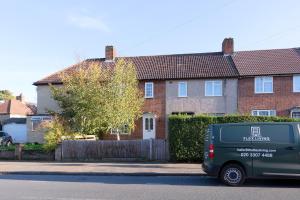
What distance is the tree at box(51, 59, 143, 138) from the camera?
84.8 ft

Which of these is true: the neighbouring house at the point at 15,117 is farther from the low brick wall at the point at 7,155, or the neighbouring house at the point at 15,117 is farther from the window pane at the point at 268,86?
the window pane at the point at 268,86

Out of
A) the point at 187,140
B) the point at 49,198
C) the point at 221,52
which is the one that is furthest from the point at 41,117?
the point at 49,198

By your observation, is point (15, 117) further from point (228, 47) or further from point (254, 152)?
point (254, 152)

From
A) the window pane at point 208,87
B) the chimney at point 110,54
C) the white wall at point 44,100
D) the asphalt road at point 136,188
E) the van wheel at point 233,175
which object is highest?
the chimney at point 110,54

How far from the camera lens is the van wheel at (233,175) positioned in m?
12.2

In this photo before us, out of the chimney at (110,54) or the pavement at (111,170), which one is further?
the chimney at (110,54)

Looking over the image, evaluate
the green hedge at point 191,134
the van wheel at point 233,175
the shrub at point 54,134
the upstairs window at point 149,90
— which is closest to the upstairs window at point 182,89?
the upstairs window at point 149,90

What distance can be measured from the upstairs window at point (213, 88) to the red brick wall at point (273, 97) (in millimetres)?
1587

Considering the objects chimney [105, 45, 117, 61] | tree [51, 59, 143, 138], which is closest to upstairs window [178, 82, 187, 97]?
tree [51, 59, 143, 138]

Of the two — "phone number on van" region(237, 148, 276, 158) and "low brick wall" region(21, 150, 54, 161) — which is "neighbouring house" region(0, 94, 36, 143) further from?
"phone number on van" region(237, 148, 276, 158)

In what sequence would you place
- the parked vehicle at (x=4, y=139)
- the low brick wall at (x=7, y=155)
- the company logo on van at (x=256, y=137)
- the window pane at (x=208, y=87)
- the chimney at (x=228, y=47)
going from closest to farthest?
the company logo on van at (x=256, y=137) → the low brick wall at (x=7, y=155) → the window pane at (x=208, y=87) → the chimney at (x=228, y=47) → the parked vehicle at (x=4, y=139)

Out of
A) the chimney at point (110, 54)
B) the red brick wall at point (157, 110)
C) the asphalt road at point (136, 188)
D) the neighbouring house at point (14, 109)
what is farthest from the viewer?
the neighbouring house at point (14, 109)

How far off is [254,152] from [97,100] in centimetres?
1513

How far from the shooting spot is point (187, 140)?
1916 centimetres
